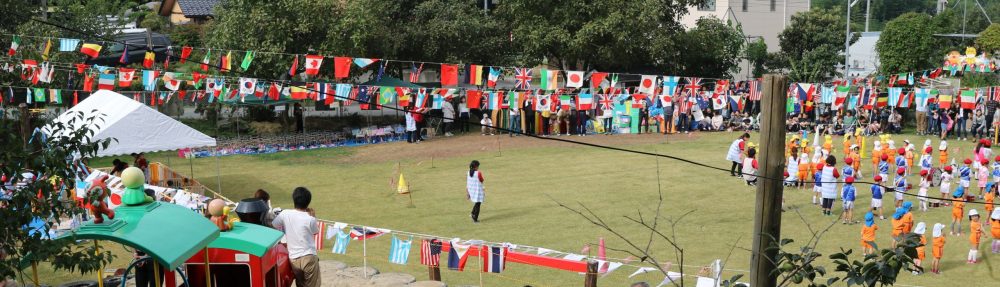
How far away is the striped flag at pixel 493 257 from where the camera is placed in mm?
11992

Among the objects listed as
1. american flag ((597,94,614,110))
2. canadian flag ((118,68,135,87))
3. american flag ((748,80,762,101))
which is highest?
canadian flag ((118,68,135,87))

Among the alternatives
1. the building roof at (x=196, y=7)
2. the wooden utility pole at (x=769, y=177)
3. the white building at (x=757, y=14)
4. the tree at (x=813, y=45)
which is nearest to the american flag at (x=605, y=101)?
the tree at (x=813, y=45)

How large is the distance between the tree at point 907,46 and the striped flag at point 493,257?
3080cm

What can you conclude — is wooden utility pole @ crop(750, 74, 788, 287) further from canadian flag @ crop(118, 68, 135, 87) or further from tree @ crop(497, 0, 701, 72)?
tree @ crop(497, 0, 701, 72)

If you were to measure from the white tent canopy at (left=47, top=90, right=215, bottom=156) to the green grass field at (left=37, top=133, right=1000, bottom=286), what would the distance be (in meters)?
2.25

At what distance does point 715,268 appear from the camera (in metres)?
11.9

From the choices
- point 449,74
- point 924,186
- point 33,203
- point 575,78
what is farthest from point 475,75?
point 33,203

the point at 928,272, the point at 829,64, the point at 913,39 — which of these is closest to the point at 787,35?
the point at 829,64

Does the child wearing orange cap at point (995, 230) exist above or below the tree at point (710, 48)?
below

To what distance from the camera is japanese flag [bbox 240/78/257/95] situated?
2478 centimetres

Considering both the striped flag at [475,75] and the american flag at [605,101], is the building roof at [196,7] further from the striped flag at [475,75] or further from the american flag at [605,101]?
the american flag at [605,101]

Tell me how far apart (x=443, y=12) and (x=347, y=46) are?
5718 millimetres

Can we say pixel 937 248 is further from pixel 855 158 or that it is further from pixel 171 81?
pixel 171 81

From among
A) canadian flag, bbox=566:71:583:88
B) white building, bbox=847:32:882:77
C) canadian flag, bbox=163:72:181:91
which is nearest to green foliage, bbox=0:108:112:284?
canadian flag, bbox=163:72:181:91
